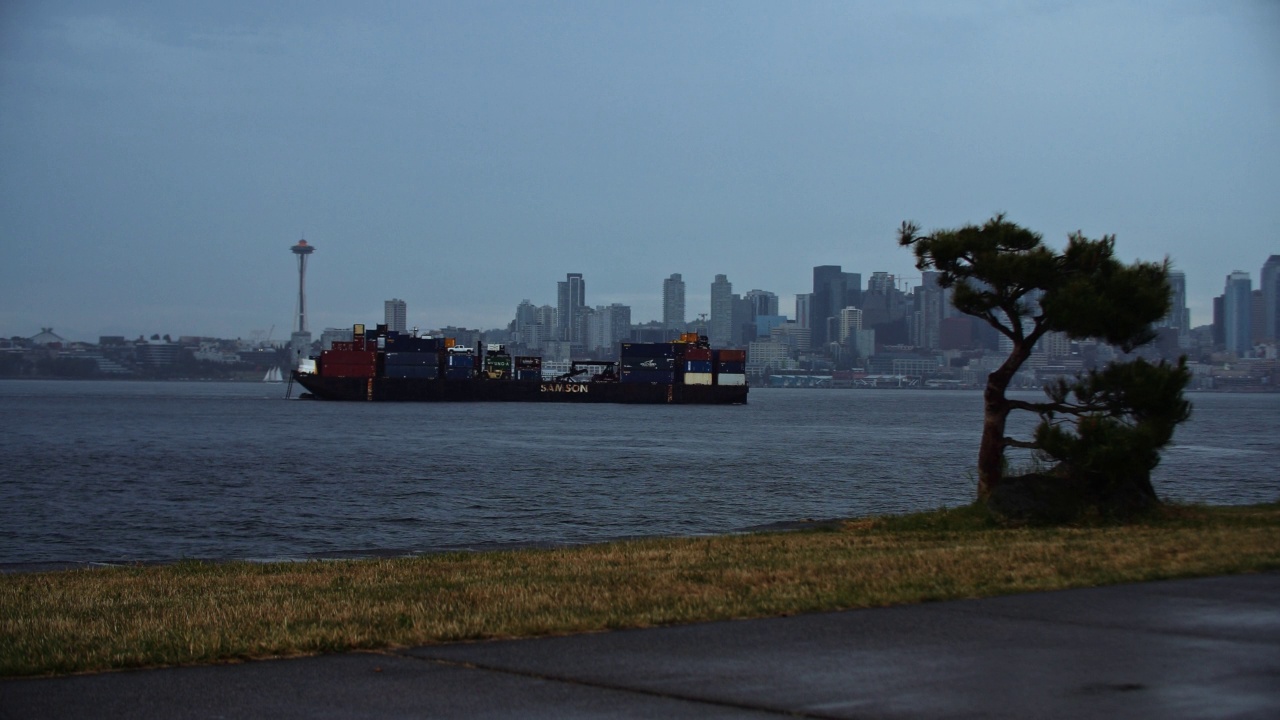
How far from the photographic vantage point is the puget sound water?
25.9 m

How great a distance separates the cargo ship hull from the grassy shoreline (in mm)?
119761

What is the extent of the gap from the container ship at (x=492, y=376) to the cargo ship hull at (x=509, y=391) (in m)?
0.11

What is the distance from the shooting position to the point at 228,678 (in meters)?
6.95

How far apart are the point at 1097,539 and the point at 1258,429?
85241mm

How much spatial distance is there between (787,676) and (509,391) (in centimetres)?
13546

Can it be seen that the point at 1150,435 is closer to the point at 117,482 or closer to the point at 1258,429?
the point at 117,482

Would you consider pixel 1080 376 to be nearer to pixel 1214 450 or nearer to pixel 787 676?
pixel 787 676

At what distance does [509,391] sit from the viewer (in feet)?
463

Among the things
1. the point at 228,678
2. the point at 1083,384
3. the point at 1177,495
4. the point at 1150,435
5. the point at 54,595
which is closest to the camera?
the point at 228,678

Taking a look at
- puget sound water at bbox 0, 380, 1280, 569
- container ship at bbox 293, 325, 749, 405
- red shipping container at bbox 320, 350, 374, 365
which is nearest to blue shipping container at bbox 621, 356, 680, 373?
container ship at bbox 293, 325, 749, 405

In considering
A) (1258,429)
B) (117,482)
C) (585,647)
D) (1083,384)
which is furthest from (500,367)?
(585,647)

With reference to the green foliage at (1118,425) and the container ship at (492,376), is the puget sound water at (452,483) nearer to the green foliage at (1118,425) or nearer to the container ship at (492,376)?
the green foliage at (1118,425)

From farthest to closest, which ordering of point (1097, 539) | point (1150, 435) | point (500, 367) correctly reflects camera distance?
point (500, 367) < point (1150, 435) < point (1097, 539)

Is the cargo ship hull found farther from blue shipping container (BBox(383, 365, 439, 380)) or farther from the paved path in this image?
the paved path
